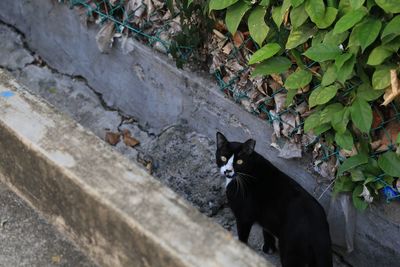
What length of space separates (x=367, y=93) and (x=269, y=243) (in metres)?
1.14

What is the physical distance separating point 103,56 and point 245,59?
1352 mm

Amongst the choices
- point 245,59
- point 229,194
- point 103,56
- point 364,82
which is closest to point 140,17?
point 103,56

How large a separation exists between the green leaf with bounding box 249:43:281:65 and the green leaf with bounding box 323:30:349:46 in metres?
0.31

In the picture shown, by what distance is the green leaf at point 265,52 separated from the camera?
362 centimetres

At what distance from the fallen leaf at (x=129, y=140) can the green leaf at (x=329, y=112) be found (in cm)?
165

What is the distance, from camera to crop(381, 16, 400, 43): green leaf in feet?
10.1

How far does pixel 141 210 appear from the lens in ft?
8.68

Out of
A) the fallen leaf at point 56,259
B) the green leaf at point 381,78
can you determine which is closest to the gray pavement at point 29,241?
the fallen leaf at point 56,259

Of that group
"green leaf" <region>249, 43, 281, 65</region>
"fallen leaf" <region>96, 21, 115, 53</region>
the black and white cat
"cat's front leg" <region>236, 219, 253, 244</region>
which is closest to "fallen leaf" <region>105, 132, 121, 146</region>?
"fallen leaf" <region>96, 21, 115, 53</region>

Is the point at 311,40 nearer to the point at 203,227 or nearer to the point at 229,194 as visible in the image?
the point at 229,194

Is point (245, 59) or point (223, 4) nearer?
point (223, 4)

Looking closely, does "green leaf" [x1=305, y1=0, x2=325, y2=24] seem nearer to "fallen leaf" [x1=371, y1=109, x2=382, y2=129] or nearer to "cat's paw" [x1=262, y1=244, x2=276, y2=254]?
"fallen leaf" [x1=371, y1=109, x2=382, y2=129]

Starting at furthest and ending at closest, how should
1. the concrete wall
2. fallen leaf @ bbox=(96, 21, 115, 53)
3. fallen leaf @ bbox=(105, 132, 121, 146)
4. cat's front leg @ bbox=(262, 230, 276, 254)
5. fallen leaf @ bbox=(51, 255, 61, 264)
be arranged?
fallen leaf @ bbox=(105, 132, 121, 146), fallen leaf @ bbox=(96, 21, 115, 53), cat's front leg @ bbox=(262, 230, 276, 254), the concrete wall, fallen leaf @ bbox=(51, 255, 61, 264)

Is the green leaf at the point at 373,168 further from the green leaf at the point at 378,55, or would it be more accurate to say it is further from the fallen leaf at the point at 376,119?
the green leaf at the point at 378,55
